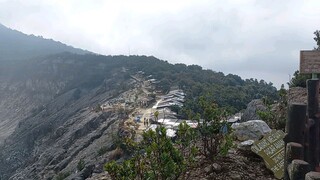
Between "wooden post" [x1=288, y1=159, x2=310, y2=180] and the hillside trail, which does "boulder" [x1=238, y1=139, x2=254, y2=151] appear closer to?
"wooden post" [x1=288, y1=159, x2=310, y2=180]

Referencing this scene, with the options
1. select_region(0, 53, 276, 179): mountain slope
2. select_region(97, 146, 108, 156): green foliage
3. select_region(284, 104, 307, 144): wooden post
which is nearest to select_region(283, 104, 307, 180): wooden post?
select_region(284, 104, 307, 144): wooden post

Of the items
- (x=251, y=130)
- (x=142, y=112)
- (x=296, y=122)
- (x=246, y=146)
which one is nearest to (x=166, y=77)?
(x=142, y=112)

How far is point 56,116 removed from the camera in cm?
6194

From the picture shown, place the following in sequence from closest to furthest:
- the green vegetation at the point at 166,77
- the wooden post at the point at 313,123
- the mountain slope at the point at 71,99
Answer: the wooden post at the point at 313,123
the mountain slope at the point at 71,99
the green vegetation at the point at 166,77

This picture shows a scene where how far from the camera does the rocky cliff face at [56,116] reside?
3531 centimetres

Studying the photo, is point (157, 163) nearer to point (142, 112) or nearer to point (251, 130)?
point (251, 130)

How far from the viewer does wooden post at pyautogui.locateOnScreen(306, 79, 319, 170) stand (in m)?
2.85

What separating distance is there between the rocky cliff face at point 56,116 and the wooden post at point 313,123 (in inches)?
856

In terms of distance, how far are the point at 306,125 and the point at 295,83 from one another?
35.1 ft

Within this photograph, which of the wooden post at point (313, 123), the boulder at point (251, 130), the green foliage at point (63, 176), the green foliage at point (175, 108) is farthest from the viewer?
the green foliage at point (175, 108)

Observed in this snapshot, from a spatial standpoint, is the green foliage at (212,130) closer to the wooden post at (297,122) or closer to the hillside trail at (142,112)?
the wooden post at (297,122)

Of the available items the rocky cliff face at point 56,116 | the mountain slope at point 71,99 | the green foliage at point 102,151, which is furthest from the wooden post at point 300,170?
the green foliage at point 102,151

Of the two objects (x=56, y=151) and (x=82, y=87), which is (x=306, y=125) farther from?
(x=82, y=87)

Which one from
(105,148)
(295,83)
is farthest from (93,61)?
(295,83)
